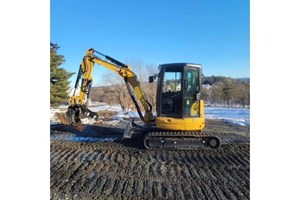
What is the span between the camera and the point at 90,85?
3857mm

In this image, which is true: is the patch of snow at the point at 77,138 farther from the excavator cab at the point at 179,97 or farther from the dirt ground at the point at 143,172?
the excavator cab at the point at 179,97

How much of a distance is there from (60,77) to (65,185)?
37.4 inches

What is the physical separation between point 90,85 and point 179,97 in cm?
147

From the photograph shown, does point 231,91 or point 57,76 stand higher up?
point 57,76

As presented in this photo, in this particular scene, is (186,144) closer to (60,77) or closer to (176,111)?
(176,111)

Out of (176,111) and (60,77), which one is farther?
(176,111)

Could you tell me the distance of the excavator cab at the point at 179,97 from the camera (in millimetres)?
3117

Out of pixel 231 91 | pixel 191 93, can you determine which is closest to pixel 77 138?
pixel 191 93

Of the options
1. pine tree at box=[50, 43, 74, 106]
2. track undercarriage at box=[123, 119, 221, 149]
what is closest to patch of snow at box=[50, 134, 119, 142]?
track undercarriage at box=[123, 119, 221, 149]

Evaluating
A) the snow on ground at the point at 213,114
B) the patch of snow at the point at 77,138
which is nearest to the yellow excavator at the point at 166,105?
the snow on ground at the point at 213,114

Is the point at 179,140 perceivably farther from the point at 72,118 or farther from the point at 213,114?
the point at 72,118

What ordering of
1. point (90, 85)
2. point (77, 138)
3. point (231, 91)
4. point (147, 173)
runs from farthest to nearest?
point (77, 138) < point (90, 85) < point (147, 173) < point (231, 91)

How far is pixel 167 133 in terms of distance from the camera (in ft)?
11.2
